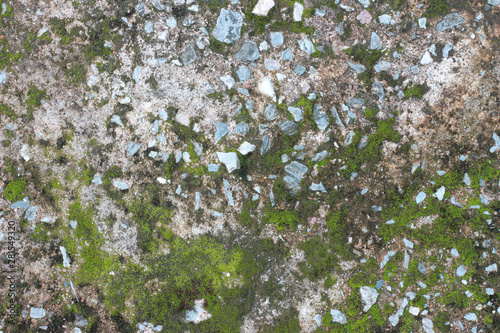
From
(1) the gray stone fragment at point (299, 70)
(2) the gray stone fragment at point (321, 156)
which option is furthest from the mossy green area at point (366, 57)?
(2) the gray stone fragment at point (321, 156)

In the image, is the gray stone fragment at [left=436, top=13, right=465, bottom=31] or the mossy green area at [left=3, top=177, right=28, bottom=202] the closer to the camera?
the gray stone fragment at [left=436, top=13, right=465, bottom=31]

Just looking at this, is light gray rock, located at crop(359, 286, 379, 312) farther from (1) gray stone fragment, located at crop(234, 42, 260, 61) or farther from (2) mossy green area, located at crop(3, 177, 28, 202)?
(2) mossy green area, located at crop(3, 177, 28, 202)

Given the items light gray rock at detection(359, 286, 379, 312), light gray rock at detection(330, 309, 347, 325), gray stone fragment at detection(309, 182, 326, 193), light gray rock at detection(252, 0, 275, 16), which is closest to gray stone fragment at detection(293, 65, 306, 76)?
light gray rock at detection(252, 0, 275, 16)

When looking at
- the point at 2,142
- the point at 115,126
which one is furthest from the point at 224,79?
the point at 2,142

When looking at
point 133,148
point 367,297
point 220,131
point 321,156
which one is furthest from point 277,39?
point 367,297

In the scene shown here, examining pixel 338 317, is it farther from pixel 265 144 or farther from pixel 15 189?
pixel 15 189

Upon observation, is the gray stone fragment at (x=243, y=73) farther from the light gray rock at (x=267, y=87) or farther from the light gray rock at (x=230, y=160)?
the light gray rock at (x=230, y=160)
